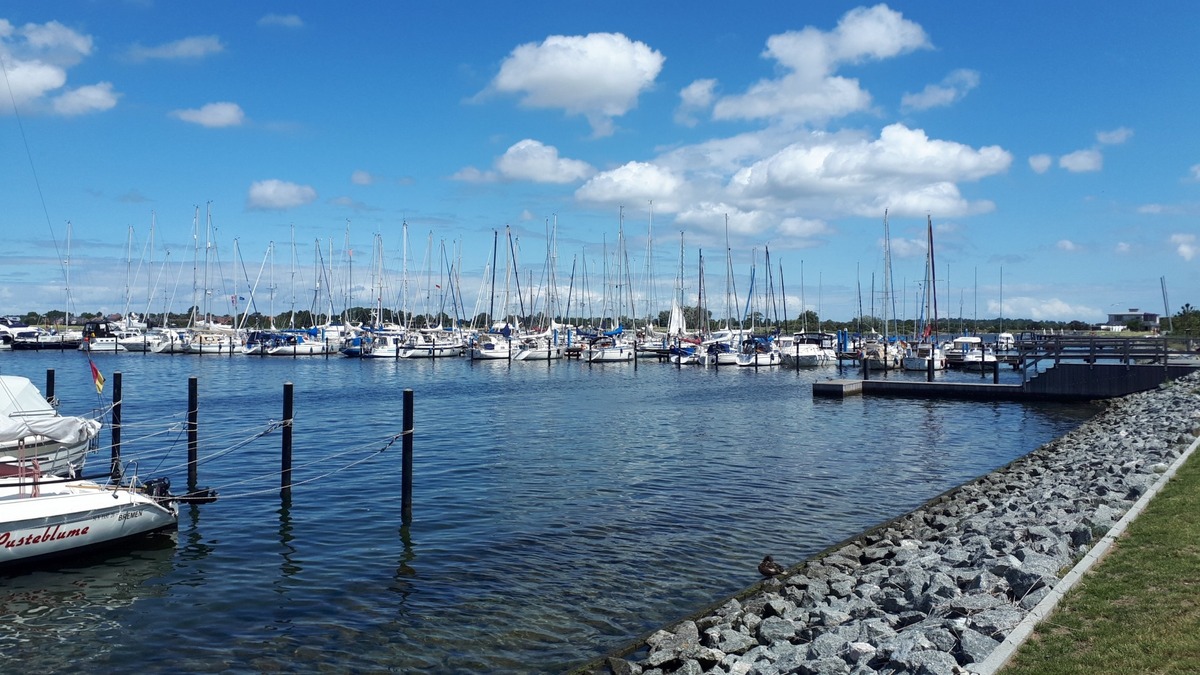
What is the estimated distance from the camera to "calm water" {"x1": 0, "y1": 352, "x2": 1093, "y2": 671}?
12.6 meters

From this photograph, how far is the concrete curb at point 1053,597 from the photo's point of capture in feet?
25.4

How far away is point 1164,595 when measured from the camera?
9.08m

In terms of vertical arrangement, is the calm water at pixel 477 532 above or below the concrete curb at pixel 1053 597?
below

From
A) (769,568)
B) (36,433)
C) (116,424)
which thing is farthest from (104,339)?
(769,568)

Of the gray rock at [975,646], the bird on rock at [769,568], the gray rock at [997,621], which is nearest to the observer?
the gray rock at [975,646]

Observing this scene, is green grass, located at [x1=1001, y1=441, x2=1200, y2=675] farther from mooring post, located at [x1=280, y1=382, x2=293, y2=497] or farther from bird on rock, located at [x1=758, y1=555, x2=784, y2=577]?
mooring post, located at [x1=280, y1=382, x2=293, y2=497]

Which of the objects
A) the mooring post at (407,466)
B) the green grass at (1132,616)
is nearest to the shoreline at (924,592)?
the green grass at (1132,616)

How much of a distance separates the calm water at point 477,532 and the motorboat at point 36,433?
2104mm

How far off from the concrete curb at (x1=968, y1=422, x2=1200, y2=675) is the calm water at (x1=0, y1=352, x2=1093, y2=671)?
576 centimetres

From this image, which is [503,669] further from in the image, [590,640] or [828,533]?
[828,533]

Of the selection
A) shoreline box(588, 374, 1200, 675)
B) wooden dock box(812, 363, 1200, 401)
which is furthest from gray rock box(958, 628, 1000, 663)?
wooden dock box(812, 363, 1200, 401)

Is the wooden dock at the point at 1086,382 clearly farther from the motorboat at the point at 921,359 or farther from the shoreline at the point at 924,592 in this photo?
the motorboat at the point at 921,359

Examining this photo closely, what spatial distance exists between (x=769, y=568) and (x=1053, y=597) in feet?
22.5

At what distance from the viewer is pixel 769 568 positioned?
15711 millimetres
